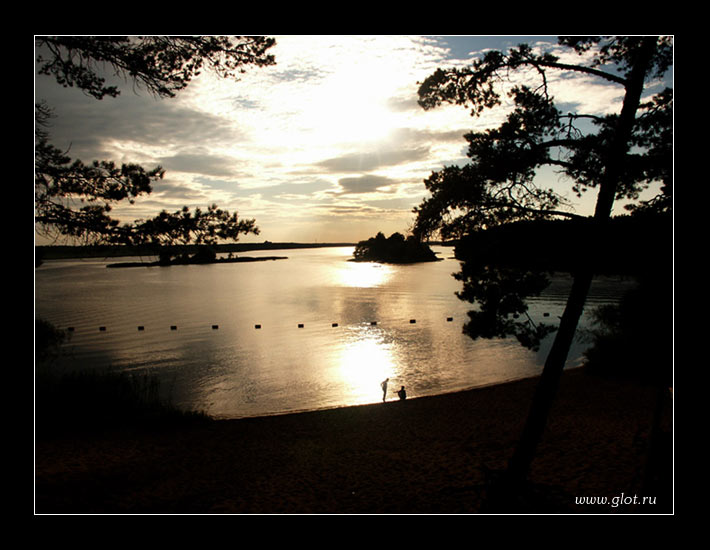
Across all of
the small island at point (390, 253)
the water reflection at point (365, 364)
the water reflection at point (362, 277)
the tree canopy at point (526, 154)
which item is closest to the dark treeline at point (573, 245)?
the tree canopy at point (526, 154)

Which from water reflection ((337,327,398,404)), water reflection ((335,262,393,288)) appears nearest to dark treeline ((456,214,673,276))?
water reflection ((337,327,398,404))

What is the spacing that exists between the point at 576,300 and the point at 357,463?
5.62 metres

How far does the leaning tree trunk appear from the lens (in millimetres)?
5684

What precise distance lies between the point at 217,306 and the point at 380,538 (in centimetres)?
5143

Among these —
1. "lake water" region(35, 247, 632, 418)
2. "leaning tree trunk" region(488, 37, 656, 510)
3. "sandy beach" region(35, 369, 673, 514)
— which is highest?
"leaning tree trunk" region(488, 37, 656, 510)

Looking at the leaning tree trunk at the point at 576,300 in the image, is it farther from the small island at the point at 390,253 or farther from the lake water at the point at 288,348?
the small island at the point at 390,253

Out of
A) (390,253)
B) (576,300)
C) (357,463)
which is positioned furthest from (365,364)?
(390,253)

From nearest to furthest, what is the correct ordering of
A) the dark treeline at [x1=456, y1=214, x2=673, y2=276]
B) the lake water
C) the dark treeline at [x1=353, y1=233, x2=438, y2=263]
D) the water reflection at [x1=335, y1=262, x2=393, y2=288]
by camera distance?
the dark treeline at [x1=456, y1=214, x2=673, y2=276] → the lake water → the water reflection at [x1=335, y1=262, x2=393, y2=288] → the dark treeline at [x1=353, y1=233, x2=438, y2=263]

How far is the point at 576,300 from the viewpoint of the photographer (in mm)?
5629

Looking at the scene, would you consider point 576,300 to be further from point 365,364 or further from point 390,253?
point 390,253

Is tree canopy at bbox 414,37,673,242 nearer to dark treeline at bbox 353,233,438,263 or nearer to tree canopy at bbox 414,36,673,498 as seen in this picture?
tree canopy at bbox 414,36,673,498

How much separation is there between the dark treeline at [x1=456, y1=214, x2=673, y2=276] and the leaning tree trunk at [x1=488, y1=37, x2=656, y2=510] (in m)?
0.28
